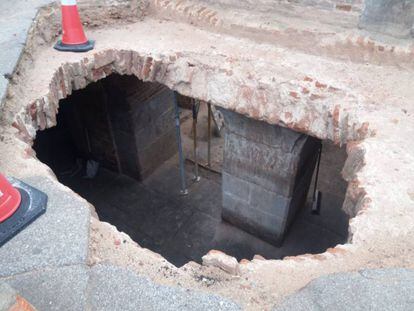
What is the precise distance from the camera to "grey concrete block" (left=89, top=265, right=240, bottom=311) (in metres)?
1.37

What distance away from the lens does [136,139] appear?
5.40m

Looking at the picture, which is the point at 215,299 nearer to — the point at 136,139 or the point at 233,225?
the point at 233,225

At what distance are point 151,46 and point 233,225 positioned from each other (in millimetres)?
2542

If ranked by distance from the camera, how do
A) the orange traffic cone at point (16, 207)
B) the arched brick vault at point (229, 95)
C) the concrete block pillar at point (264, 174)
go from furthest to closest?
the concrete block pillar at point (264, 174) < the arched brick vault at point (229, 95) < the orange traffic cone at point (16, 207)

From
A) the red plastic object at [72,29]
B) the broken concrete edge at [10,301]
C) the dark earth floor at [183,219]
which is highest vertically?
the red plastic object at [72,29]

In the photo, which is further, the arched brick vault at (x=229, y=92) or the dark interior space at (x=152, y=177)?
the dark interior space at (x=152, y=177)

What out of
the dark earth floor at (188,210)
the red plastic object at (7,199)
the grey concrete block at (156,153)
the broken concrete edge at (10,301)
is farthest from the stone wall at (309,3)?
the broken concrete edge at (10,301)

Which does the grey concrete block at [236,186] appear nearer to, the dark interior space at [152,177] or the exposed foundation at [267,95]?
the dark interior space at [152,177]

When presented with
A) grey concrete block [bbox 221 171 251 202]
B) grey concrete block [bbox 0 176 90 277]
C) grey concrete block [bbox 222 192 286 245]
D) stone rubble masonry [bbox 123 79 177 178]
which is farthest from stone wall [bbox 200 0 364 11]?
grey concrete block [bbox 0 176 90 277]

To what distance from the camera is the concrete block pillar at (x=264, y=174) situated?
3.45 metres

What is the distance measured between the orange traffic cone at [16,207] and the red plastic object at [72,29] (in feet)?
6.71

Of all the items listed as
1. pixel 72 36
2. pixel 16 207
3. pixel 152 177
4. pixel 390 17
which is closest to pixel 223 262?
pixel 16 207

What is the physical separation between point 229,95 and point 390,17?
1525mm

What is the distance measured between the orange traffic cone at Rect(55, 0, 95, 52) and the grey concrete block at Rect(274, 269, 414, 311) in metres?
2.95
